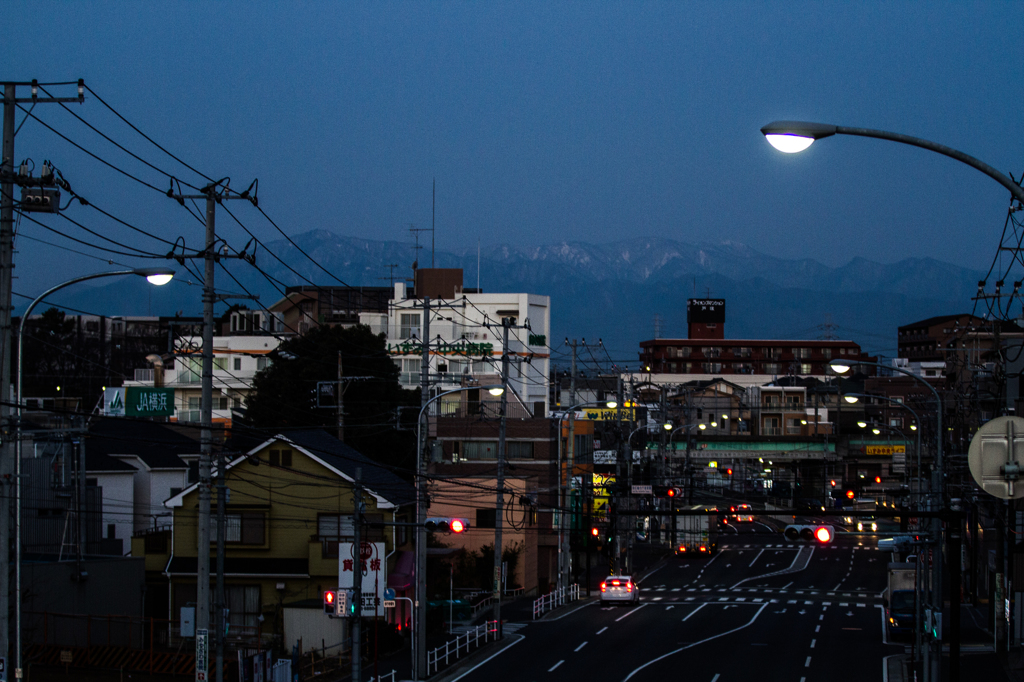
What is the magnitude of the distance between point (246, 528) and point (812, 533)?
949 inches

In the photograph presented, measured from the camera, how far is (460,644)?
42250 millimetres

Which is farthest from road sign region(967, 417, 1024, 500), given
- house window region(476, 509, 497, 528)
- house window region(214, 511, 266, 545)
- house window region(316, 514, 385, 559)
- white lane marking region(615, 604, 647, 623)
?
→ house window region(476, 509, 497, 528)

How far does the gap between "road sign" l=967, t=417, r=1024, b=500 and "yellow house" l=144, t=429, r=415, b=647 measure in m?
32.8

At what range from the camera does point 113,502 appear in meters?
53.0

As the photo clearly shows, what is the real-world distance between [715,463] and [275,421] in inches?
2157

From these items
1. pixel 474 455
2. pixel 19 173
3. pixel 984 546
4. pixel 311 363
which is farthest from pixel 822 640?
pixel 311 363

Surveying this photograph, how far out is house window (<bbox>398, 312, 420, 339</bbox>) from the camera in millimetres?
109125

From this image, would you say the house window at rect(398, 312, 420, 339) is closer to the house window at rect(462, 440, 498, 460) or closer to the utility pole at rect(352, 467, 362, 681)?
the house window at rect(462, 440, 498, 460)

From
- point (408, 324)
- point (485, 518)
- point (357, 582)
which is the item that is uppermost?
point (408, 324)

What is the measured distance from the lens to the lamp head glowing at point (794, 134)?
10.1 m

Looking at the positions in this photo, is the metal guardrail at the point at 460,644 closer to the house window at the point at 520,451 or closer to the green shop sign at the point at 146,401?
the green shop sign at the point at 146,401

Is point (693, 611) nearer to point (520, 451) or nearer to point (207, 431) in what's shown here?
point (520, 451)

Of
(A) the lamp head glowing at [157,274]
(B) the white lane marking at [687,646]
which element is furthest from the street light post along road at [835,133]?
(B) the white lane marking at [687,646]

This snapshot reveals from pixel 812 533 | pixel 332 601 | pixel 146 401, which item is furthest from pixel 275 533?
pixel 812 533
